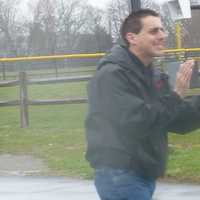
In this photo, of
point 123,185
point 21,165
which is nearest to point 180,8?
point 21,165

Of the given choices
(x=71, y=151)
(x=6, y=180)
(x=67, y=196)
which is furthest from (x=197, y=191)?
(x=71, y=151)

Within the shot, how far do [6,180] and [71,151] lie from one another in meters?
1.94

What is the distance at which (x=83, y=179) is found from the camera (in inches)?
320

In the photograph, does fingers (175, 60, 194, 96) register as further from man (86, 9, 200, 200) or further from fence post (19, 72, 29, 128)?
fence post (19, 72, 29, 128)

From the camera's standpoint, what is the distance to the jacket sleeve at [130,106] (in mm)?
3541

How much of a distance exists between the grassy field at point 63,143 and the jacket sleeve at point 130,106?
410 cm

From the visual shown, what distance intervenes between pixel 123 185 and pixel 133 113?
40cm

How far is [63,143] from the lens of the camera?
11.0 m

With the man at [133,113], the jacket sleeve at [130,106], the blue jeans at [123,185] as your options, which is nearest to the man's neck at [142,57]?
the man at [133,113]

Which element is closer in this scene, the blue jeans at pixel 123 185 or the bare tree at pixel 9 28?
the blue jeans at pixel 123 185

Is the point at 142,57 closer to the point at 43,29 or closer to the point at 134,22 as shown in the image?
the point at 134,22

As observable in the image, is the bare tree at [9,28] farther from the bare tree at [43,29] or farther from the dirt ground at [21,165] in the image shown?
the dirt ground at [21,165]

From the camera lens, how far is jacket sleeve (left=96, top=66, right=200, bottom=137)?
11.6 feet

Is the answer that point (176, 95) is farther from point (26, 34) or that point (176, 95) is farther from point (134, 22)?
point (26, 34)
